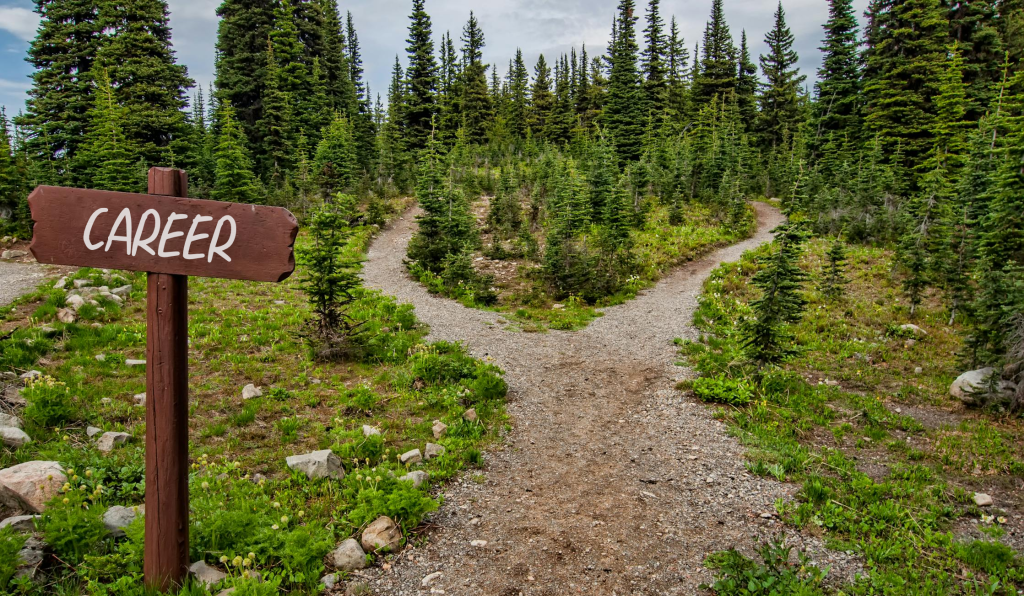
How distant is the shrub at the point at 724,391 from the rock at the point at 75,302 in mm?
14361

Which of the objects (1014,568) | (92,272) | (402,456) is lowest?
(1014,568)

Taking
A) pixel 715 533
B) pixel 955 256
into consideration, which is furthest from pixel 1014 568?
pixel 955 256

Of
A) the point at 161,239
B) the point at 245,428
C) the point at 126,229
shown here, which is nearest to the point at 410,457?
the point at 245,428

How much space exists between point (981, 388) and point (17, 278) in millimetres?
27451

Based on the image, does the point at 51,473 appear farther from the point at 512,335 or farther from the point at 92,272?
the point at 92,272

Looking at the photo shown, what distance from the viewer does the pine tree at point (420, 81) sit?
3741cm

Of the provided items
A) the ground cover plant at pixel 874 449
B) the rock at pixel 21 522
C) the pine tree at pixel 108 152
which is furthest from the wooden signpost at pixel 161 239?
the pine tree at pixel 108 152

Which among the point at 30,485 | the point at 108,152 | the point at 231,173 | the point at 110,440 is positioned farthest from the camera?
the point at 231,173

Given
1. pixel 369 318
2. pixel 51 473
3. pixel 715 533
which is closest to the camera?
pixel 51 473

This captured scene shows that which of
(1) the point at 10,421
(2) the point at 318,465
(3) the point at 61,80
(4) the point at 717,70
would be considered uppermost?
(4) the point at 717,70

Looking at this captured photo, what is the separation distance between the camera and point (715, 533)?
5.55 m

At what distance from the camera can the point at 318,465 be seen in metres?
6.14

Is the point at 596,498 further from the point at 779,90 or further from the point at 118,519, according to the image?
the point at 779,90

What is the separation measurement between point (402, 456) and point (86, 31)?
133 feet
